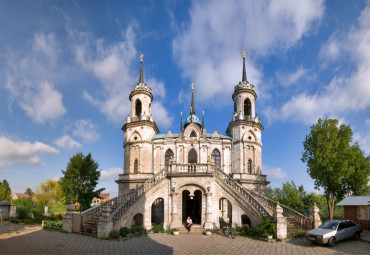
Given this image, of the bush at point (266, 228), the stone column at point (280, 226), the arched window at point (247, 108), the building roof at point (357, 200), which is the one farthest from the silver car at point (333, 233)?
the arched window at point (247, 108)

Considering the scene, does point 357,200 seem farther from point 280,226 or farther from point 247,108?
point 247,108

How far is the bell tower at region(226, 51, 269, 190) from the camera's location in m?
27.3

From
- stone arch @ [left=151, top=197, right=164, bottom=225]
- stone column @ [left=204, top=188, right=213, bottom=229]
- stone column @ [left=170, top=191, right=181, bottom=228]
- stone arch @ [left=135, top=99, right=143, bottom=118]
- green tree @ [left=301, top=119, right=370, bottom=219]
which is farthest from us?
stone arch @ [left=135, top=99, right=143, bottom=118]

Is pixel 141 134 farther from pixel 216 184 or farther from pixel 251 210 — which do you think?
pixel 251 210

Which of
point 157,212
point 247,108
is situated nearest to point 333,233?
point 157,212

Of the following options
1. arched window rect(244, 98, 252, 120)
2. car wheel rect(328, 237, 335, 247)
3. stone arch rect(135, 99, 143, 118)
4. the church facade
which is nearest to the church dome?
the church facade

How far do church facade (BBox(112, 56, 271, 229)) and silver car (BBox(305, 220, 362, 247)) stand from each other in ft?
22.9

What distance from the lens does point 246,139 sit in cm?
2834

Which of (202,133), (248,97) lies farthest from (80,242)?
(248,97)

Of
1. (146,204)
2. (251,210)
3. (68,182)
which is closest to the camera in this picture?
(251,210)

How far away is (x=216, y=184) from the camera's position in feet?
70.0

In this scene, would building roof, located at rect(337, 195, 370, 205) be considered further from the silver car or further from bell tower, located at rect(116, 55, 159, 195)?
bell tower, located at rect(116, 55, 159, 195)

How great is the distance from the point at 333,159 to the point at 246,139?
9.29 metres

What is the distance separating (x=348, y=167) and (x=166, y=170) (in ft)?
62.4
